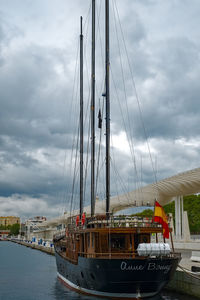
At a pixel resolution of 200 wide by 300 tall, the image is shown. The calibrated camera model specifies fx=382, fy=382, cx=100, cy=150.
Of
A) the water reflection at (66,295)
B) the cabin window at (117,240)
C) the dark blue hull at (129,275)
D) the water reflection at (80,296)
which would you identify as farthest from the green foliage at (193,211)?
the dark blue hull at (129,275)

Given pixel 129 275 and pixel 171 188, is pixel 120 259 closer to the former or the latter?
pixel 129 275

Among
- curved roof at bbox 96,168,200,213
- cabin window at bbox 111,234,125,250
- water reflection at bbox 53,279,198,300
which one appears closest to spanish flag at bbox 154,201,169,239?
cabin window at bbox 111,234,125,250

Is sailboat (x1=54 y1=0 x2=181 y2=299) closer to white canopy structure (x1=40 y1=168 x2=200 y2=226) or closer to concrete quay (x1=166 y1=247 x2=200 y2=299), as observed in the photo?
concrete quay (x1=166 y1=247 x2=200 y2=299)

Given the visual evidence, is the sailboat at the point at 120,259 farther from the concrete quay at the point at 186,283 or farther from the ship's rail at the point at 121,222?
the concrete quay at the point at 186,283

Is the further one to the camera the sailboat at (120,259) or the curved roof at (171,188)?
the curved roof at (171,188)

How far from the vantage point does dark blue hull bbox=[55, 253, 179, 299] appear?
70.5 ft

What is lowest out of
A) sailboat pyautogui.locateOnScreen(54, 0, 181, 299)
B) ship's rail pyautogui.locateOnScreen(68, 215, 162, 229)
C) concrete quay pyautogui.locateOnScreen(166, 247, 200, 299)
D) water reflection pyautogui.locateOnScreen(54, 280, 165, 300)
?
water reflection pyautogui.locateOnScreen(54, 280, 165, 300)

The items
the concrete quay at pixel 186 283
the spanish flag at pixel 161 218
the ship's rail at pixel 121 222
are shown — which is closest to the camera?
the spanish flag at pixel 161 218

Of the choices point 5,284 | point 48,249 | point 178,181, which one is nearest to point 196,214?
point 48,249

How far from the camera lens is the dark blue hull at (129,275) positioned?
2148 centimetres

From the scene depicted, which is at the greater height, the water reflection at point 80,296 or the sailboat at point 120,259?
the sailboat at point 120,259

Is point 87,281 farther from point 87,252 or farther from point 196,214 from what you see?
point 196,214

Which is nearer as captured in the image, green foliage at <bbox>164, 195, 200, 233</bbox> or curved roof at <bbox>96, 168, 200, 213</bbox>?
curved roof at <bbox>96, 168, 200, 213</bbox>

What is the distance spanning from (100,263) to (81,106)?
25.9 m
